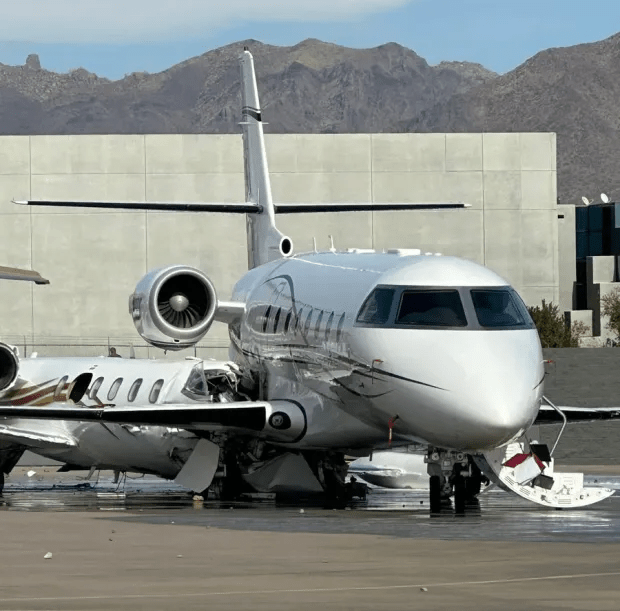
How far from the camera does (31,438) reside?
28.0 meters

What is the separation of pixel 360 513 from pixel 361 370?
5.91ft

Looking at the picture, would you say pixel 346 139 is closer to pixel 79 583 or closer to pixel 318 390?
pixel 318 390

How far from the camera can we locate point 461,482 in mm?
21047

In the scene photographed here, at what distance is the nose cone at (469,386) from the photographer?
1939 centimetres

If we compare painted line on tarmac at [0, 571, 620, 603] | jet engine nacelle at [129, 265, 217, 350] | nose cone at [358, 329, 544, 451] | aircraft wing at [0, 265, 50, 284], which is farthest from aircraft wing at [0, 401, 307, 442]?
painted line on tarmac at [0, 571, 620, 603]

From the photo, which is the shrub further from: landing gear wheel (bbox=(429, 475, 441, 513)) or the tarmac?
the tarmac

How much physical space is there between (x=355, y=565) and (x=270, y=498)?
1273cm

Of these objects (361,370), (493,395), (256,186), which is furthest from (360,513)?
(256,186)

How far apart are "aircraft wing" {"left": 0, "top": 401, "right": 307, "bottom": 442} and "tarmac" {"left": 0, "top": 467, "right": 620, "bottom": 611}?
5.26 ft

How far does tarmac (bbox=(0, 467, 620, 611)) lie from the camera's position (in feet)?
35.1

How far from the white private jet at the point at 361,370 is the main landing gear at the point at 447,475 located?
2 cm

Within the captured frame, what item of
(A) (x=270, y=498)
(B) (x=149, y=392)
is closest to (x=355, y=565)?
(A) (x=270, y=498)

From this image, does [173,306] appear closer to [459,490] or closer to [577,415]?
[577,415]

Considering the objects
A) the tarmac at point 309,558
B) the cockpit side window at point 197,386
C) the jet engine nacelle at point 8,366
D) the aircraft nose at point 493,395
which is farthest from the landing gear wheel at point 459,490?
the jet engine nacelle at point 8,366
